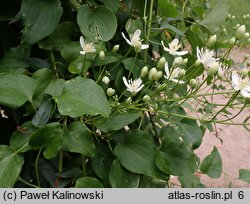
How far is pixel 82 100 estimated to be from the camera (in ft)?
1.76

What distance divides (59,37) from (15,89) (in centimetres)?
13

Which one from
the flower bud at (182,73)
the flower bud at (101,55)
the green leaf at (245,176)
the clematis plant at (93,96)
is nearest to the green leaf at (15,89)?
the clematis plant at (93,96)

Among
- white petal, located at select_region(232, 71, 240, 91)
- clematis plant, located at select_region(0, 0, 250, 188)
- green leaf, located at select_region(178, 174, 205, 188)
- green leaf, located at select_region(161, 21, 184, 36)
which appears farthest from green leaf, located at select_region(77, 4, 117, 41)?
green leaf, located at select_region(178, 174, 205, 188)

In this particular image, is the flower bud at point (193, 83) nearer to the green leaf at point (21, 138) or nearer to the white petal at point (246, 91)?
the white petal at point (246, 91)

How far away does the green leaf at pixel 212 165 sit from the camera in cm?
81

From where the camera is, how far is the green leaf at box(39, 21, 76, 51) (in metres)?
0.64

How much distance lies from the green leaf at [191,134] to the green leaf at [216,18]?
0.64 feet

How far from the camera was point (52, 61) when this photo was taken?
659 millimetres

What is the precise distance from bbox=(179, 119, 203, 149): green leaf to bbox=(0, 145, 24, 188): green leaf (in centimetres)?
30

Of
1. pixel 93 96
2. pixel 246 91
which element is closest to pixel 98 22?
pixel 93 96

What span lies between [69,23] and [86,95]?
0.56 feet

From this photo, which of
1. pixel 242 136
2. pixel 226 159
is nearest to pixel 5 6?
pixel 226 159

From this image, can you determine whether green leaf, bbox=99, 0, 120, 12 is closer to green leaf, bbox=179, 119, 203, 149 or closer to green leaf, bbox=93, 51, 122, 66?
green leaf, bbox=93, 51, 122, 66

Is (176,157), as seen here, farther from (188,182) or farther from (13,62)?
(13,62)
